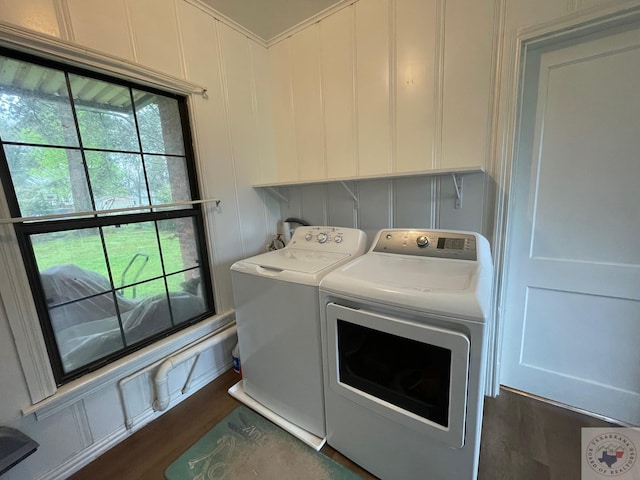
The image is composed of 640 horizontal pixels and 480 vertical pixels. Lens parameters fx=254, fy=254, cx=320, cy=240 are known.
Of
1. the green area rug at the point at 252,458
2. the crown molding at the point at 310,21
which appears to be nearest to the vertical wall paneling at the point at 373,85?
the crown molding at the point at 310,21

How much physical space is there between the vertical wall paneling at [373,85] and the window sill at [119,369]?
1601 millimetres

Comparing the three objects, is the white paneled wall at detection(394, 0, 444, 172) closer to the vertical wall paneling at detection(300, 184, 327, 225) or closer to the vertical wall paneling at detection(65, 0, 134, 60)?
the vertical wall paneling at detection(300, 184, 327, 225)

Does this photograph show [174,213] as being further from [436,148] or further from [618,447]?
[618,447]

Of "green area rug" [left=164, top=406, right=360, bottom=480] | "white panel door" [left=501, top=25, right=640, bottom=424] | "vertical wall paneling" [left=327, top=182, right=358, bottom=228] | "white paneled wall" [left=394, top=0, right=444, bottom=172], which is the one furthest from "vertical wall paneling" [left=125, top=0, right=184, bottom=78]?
"green area rug" [left=164, top=406, right=360, bottom=480]

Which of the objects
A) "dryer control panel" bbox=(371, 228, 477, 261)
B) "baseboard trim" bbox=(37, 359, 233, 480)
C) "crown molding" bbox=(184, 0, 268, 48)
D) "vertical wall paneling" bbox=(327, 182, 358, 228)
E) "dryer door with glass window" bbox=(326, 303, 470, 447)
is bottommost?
"baseboard trim" bbox=(37, 359, 233, 480)

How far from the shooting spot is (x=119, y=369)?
4.52ft

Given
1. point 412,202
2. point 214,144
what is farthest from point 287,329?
point 214,144

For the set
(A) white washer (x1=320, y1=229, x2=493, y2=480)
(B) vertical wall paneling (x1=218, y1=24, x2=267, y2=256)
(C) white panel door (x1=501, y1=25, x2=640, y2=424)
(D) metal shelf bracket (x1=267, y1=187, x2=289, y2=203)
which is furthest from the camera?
(D) metal shelf bracket (x1=267, y1=187, x2=289, y2=203)

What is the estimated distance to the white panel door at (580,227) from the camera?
48.9 inches

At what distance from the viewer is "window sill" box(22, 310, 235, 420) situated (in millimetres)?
1183

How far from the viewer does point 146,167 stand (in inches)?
60.0

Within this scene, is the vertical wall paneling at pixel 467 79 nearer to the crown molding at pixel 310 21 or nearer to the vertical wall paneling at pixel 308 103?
the crown molding at pixel 310 21

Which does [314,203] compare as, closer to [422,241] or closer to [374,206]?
[374,206]

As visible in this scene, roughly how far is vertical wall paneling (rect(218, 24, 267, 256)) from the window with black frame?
0.34m
